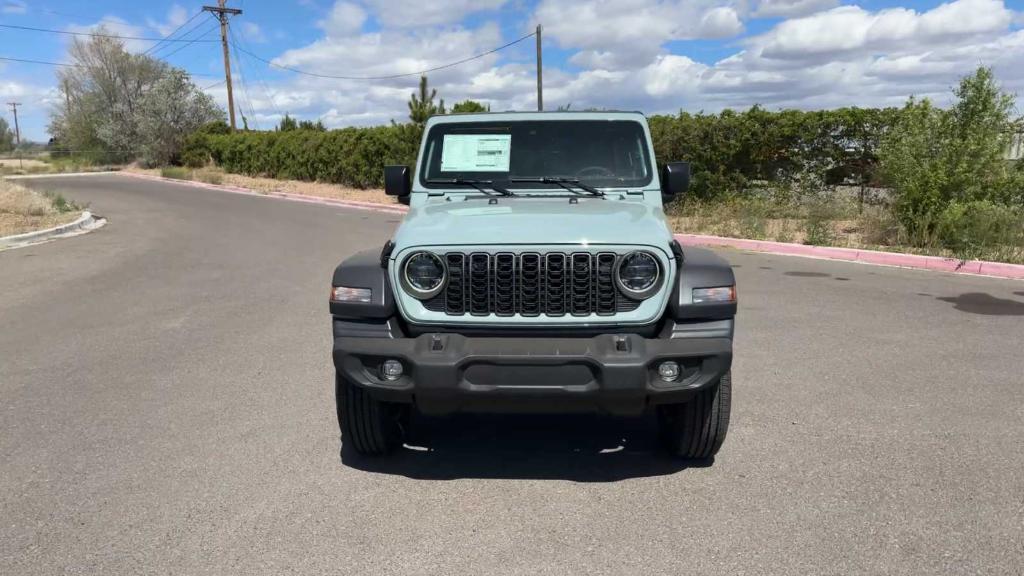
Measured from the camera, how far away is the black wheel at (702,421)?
12.8 ft

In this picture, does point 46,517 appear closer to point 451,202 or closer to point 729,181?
point 451,202

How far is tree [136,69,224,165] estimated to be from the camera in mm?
46375

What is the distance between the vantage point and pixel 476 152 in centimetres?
499

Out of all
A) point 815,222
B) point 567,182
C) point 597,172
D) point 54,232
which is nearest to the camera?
point 567,182

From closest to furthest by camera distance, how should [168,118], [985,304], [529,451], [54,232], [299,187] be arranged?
[529,451]
[985,304]
[54,232]
[299,187]
[168,118]

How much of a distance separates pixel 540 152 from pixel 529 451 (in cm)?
182

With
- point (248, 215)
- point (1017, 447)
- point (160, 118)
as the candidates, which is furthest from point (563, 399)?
point (160, 118)

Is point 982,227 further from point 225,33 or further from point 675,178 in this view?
point 225,33

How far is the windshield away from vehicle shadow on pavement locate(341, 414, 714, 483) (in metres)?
1.45

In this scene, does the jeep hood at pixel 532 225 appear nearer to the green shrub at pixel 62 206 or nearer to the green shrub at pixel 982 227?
the green shrub at pixel 982 227

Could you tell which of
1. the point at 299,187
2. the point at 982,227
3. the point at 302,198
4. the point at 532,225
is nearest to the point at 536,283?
the point at 532,225

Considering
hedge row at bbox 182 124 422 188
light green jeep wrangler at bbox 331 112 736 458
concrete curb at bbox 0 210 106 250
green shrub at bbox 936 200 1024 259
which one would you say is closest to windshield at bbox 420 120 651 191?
light green jeep wrangler at bbox 331 112 736 458

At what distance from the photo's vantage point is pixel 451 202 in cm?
452

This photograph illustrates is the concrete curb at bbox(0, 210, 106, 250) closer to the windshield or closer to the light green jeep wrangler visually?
the windshield
